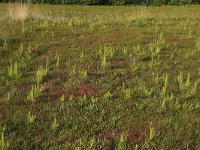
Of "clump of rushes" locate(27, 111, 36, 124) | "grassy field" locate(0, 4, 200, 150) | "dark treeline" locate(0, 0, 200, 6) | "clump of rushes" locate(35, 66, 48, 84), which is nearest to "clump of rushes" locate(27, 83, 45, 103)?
"grassy field" locate(0, 4, 200, 150)

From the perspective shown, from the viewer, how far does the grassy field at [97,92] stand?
783cm

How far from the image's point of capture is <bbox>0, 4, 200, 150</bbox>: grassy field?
7.83 meters

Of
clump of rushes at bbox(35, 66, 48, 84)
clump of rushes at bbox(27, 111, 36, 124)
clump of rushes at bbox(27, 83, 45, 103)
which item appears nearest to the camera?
clump of rushes at bbox(27, 111, 36, 124)

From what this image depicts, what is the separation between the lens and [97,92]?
975 centimetres

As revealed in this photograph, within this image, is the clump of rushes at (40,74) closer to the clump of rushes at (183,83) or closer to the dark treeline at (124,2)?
the clump of rushes at (183,83)

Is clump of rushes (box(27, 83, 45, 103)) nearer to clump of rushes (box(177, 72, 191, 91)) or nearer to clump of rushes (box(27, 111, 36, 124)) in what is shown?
clump of rushes (box(27, 111, 36, 124))

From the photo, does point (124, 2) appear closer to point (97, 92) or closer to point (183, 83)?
point (183, 83)

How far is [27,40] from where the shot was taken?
48.1 ft

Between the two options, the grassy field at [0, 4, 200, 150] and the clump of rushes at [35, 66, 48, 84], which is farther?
the clump of rushes at [35, 66, 48, 84]

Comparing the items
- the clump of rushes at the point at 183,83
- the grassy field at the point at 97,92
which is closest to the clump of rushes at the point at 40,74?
the grassy field at the point at 97,92

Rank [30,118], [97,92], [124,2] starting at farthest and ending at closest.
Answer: [124,2] < [97,92] < [30,118]

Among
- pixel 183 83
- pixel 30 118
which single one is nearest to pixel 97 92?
pixel 30 118

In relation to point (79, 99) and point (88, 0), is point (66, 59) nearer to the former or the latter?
point (79, 99)

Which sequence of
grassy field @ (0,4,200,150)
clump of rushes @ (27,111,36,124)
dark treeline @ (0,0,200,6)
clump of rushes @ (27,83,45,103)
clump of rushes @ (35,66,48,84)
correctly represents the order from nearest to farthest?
grassy field @ (0,4,200,150)
clump of rushes @ (27,111,36,124)
clump of rushes @ (27,83,45,103)
clump of rushes @ (35,66,48,84)
dark treeline @ (0,0,200,6)
